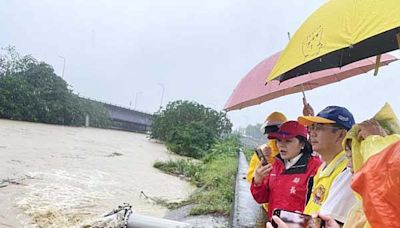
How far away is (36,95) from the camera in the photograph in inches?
1214

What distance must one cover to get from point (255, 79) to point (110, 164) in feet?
40.7

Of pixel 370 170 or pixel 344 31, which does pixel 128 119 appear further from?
pixel 370 170

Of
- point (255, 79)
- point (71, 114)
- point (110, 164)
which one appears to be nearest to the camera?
point (255, 79)

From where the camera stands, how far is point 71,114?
34219mm

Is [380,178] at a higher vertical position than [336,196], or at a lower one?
higher

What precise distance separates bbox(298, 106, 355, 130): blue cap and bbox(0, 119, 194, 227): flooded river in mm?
5285

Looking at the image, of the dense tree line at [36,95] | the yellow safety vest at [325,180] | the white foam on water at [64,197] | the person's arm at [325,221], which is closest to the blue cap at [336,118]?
the yellow safety vest at [325,180]

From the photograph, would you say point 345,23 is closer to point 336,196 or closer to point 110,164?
point 336,196

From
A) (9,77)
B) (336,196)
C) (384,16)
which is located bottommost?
(336,196)

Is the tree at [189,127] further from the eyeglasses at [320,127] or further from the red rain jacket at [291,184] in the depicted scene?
the eyeglasses at [320,127]

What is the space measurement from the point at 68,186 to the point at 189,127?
522 inches

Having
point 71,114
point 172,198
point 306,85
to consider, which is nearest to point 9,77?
point 71,114

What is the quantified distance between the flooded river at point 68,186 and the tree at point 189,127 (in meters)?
5.50

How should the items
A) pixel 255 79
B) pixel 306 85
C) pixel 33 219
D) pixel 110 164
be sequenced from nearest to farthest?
1. pixel 255 79
2. pixel 306 85
3. pixel 33 219
4. pixel 110 164
